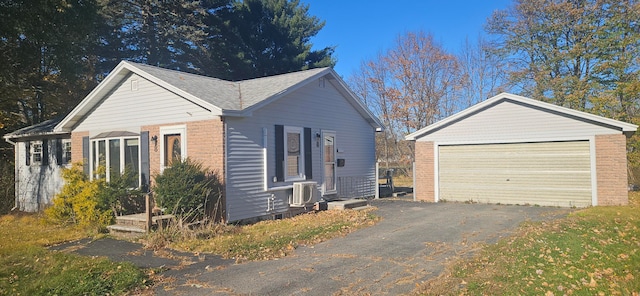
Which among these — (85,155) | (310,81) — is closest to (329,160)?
(310,81)

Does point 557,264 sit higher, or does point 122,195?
point 122,195

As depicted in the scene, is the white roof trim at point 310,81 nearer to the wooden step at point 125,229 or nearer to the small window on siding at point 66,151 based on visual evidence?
the wooden step at point 125,229

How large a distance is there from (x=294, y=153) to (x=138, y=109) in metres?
4.88

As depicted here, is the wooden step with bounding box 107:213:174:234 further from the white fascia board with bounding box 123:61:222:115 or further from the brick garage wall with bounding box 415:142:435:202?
the brick garage wall with bounding box 415:142:435:202

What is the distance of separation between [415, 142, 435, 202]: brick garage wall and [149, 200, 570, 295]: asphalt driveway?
524cm

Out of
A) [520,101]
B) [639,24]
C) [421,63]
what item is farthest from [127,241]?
[639,24]

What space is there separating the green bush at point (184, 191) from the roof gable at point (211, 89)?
1624 mm

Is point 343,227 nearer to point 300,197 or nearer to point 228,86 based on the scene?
point 300,197

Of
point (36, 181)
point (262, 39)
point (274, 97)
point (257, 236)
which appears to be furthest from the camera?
point (262, 39)

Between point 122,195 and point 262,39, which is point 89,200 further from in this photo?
point 262,39

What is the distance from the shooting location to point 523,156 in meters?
15.4

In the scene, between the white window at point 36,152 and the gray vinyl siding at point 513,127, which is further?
the white window at point 36,152

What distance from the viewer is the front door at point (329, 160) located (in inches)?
600

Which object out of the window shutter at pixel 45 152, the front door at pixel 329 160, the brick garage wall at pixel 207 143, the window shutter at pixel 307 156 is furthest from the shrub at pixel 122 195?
the window shutter at pixel 45 152
